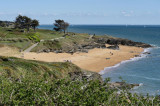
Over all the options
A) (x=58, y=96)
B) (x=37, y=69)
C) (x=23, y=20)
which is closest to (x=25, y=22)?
(x=23, y=20)

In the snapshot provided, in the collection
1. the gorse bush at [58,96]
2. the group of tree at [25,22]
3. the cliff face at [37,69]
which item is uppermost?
the group of tree at [25,22]

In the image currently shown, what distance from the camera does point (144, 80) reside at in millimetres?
41875

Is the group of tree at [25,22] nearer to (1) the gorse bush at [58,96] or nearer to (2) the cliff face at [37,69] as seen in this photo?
(2) the cliff face at [37,69]

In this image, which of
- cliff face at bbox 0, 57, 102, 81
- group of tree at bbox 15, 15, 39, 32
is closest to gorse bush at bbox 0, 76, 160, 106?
cliff face at bbox 0, 57, 102, 81

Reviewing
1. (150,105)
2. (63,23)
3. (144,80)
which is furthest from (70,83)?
(63,23)

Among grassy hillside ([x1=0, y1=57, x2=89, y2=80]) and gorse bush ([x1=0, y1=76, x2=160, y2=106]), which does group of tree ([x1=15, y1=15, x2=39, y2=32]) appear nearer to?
grassy hillside ([x1=0, y1=57, x2=89, y2=80])

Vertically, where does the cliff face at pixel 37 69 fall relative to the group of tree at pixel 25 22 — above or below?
below

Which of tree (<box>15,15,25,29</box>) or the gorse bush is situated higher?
tree (<box>15,15,25,29</box>)

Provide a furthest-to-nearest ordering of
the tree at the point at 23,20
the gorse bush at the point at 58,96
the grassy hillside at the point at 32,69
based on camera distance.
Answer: the tree at the point at 23,20 → the grassy hillside at the point at 32,69 → the gorse bush at the point at 58,96

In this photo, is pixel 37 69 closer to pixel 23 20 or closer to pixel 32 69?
pixel 32 69

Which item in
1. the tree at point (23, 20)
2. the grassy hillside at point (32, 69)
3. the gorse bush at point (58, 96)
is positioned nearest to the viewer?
the gorse bush at point (58, 96)

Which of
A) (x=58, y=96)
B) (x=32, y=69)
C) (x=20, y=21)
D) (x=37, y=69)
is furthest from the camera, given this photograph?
(x=20, y=21)

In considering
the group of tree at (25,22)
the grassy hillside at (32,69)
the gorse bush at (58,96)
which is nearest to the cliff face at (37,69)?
the grassy hillside at (32,69)

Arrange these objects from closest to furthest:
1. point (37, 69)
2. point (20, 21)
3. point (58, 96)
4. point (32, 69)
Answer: point (58, 96), point (32, 69), point (37, 69), point (20, 21)
